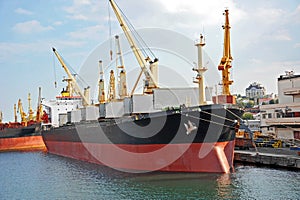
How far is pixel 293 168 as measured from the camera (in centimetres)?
1493

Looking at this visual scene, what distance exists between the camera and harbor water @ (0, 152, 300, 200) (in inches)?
442

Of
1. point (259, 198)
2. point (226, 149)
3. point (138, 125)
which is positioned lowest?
point (259, 198)

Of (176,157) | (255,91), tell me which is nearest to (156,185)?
(176,157)

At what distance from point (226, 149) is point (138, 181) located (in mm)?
4162

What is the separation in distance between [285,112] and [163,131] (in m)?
12.3

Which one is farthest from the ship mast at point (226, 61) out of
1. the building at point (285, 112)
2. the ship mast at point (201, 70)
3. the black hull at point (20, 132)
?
the black hull at point (20, 132)

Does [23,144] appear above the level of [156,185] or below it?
above

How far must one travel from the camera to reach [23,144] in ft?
112

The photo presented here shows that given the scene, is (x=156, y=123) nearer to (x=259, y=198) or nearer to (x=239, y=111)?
(x=239, y=111)

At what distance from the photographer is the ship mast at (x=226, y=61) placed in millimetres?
17328

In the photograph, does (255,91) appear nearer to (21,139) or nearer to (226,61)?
(21,139)

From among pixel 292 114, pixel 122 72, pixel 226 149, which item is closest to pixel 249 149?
pixel 292 114

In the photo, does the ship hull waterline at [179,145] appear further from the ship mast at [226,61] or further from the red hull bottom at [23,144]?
the red hull bottom at [23,144]

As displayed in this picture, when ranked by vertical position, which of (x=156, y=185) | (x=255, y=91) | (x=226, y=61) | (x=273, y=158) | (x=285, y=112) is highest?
(x=255, y=91)
